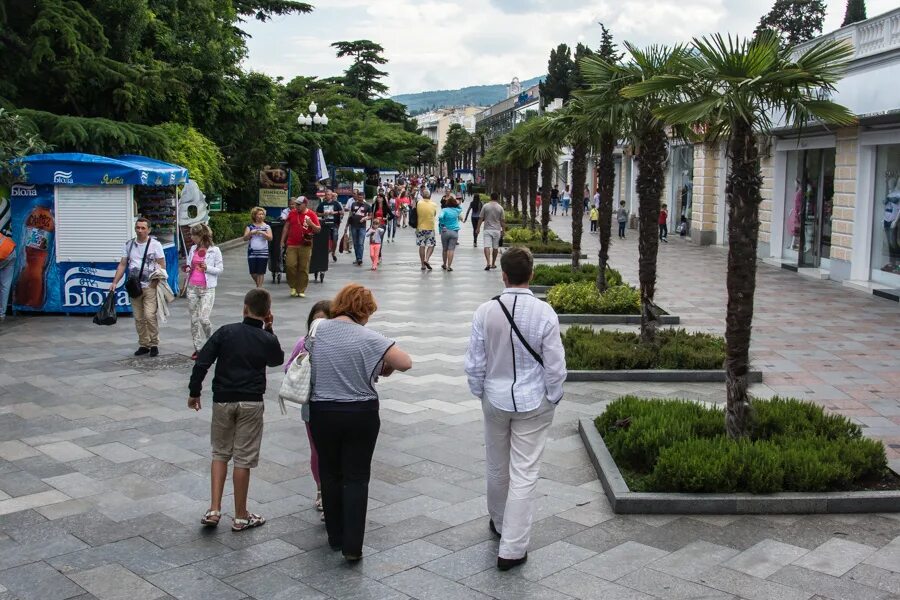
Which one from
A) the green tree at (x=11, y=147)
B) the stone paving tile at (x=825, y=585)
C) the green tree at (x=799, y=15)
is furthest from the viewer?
the green tree at (x=799, y=15)

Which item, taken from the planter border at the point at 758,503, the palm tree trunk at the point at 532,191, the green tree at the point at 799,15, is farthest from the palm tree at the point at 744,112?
the green tree at the point at 799,15

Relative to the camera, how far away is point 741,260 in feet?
23.2

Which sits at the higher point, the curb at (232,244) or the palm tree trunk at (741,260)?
the palm tree trunk at (741,260)

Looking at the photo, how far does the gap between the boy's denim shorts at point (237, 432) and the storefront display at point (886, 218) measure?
614 inches

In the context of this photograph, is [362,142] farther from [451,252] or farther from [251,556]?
[251,556]

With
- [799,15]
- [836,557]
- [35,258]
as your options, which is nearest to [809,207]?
[35,258]

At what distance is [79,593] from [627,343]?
7401 mm

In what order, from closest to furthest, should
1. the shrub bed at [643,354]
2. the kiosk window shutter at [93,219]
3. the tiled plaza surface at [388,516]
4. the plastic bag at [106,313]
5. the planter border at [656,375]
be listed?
the tiled plaza surface at [388,516]
the planter border at [656,375]
the shrub bed at [643,354]
the plastic bag at [106,313]
the kiosk window shutter at [93,219]

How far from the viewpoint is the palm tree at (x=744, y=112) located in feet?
22.6

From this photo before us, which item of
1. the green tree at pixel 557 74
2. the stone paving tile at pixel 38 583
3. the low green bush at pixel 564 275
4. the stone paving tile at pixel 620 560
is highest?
the green tree at pixel 557 74

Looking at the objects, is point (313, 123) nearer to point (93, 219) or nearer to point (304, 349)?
point (93, 219)

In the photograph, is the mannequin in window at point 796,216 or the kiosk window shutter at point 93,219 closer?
the kiosk window shutter at point 93,219

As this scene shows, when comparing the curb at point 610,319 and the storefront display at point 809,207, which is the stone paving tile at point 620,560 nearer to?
the curb at point 610,319

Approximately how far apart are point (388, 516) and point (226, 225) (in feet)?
74.7
